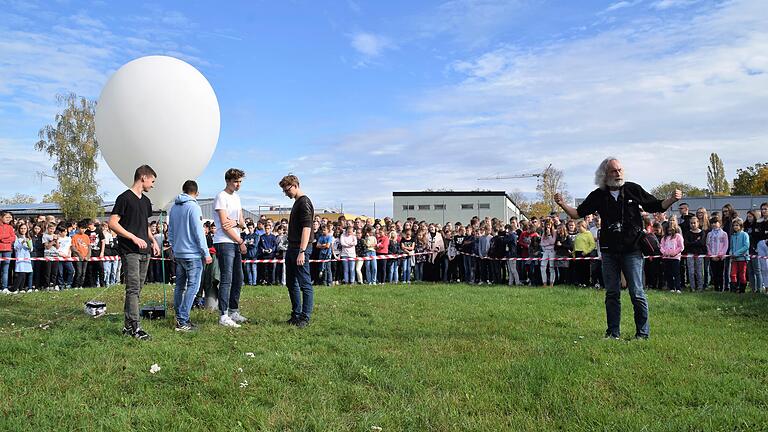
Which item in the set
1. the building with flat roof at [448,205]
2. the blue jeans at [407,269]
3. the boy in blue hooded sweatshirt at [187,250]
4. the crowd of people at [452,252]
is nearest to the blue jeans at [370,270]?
the crowd of people at [452,252]

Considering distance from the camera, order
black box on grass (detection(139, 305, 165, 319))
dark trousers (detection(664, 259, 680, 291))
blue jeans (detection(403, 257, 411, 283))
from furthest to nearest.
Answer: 1. blue jeans (detection(403, 257, 411, 283))
2. dark trousers (detection(664, 259, 680, 291))
3. black box on grass (detection(139, 305, 165, 319))

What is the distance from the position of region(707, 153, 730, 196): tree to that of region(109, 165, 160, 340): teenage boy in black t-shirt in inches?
3920

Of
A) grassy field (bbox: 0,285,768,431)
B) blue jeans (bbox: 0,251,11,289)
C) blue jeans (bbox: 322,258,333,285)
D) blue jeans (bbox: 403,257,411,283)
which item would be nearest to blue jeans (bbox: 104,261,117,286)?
blue jeans (bbox: 0,251,11,289)

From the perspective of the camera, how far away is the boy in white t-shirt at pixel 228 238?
23.8ft

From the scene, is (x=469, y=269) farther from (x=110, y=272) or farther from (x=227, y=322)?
(x=227, y=322)

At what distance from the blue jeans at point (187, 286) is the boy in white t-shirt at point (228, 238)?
43cm

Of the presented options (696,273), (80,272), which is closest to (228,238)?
(80,272)

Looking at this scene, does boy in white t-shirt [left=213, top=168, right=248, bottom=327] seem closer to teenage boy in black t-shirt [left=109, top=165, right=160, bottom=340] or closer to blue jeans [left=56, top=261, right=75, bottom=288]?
teenage boy in black t-shirt [left=109, top=165, right=160, bottom=340]

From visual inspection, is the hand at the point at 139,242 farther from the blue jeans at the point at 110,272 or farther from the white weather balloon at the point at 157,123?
the blue jeans at the point at 110,272

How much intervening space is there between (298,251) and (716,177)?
100971 mm

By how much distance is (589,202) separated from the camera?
664 cm

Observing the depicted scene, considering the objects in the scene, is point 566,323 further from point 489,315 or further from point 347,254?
point 347,254

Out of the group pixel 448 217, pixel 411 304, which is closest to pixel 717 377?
pixel 411 304

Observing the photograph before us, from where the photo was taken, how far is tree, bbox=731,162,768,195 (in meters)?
65.9
